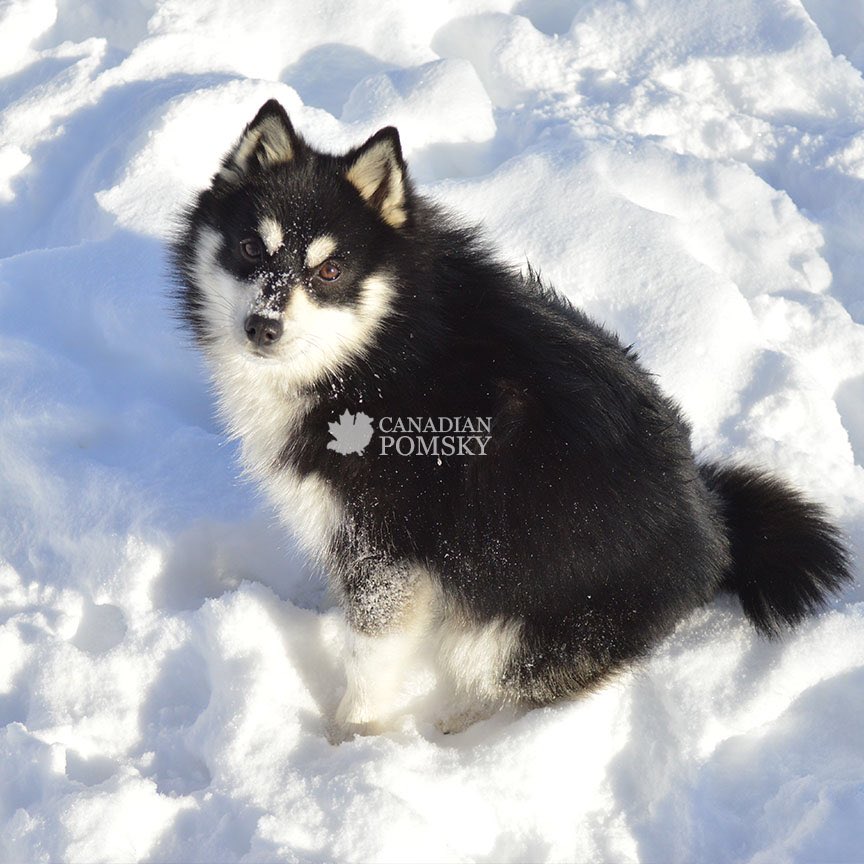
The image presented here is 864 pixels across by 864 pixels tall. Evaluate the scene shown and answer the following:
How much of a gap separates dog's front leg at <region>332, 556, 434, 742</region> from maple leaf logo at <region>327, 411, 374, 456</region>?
0.40 meters

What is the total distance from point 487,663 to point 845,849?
128 centimetres

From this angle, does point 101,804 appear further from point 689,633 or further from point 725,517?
point 725,517

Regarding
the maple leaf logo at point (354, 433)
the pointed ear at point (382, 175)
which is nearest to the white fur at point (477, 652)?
the maple leaf logo at point (354, 433)

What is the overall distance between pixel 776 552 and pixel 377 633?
5.11 ft

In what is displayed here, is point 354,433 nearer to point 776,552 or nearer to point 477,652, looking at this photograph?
point 477,652

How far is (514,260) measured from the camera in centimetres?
493

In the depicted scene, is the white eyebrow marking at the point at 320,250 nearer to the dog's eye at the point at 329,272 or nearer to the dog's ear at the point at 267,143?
the dog's eye at the point at 329,272

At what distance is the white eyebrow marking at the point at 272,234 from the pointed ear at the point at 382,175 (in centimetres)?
33

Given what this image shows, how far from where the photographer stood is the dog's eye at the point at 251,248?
3025 millimetres

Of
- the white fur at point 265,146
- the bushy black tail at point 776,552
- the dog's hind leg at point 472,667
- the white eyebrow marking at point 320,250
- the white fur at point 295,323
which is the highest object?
the white fur at point 265,146

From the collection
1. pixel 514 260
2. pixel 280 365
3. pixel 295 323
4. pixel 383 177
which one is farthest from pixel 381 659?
pixel 514 260

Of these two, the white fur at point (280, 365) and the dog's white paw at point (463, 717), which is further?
the dog's white paw at point (463, 717)

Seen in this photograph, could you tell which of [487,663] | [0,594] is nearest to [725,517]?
[487,663]

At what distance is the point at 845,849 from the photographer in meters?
2.90
